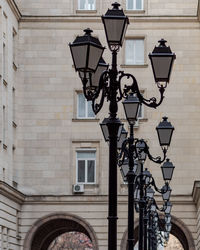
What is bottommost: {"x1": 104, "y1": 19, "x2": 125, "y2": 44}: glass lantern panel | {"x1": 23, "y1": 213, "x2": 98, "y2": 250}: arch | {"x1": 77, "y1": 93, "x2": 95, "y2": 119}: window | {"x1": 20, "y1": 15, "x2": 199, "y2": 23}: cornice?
{"x1": 104, "y1": 19, "x2": 125, "y2": 44}: glass lantern panel

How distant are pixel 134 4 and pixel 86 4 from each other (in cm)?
229

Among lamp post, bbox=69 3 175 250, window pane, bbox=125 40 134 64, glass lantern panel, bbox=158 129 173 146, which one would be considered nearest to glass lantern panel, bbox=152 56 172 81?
lamp post, bbox=69 3 175 250

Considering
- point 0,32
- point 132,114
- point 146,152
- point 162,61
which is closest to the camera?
point 162,61

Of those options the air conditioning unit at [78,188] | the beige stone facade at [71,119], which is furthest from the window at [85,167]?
the air conditioning unit at [78,188]

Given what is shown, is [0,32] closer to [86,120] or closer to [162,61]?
[86,120]

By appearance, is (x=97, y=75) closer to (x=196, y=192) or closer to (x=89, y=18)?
(x=196, y=192)

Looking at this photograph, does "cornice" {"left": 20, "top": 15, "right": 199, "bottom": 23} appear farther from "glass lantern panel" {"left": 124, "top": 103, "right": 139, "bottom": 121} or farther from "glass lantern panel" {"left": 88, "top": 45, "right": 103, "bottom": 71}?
"glass lantern panel" {"left": 88, "top": 45, "right": 103, "bottom": 71}

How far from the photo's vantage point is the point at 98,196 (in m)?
44.0

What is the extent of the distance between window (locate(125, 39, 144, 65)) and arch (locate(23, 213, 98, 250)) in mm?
7826

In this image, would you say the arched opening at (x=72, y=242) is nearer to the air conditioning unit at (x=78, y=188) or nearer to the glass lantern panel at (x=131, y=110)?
the air conditioning unit at (x=78, y=188)

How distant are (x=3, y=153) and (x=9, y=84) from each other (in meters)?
3.37

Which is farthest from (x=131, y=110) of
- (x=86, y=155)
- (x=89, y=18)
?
(x=89, y=18)

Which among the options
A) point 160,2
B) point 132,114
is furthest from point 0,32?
point 132,114

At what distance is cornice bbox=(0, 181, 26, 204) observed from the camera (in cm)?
3924
